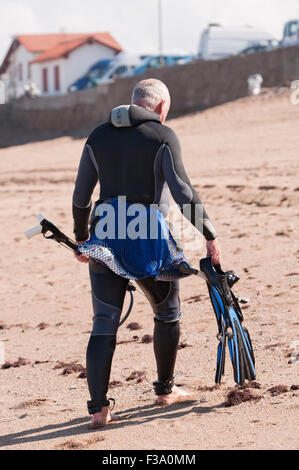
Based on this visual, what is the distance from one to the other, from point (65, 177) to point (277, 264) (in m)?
9.80

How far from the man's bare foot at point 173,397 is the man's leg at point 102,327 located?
43 centimetres

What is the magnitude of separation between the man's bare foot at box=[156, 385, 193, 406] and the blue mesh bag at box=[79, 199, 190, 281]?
0.72 meters

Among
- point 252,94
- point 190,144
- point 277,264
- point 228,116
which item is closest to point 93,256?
point 277,264

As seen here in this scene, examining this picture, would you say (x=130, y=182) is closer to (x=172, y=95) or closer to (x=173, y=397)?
(x=173, y=397)

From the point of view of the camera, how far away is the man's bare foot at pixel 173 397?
15.3ft

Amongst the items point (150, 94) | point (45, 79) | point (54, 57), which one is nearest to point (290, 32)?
point (54, 57)

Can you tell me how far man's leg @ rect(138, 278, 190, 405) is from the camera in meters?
4.41

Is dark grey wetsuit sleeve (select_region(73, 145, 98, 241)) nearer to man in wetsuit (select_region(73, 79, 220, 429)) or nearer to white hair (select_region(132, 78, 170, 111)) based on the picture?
man in wetsuit (select_region(73, 79, 220, 429))

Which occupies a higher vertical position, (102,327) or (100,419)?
(102,327)

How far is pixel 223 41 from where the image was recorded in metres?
32.2

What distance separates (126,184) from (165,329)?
2.65 ft
